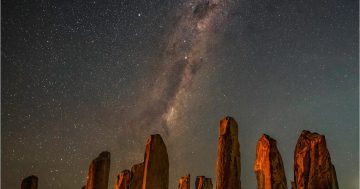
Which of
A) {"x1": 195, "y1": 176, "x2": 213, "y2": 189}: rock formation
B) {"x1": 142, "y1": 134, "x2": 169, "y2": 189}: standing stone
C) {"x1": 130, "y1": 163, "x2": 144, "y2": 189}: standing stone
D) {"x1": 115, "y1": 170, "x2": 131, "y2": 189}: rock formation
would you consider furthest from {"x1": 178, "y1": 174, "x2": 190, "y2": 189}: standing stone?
{"x1": 142, "y1": 134, "x2": 169, "y2": 189}: standing stone

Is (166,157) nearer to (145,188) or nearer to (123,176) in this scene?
(145,188)

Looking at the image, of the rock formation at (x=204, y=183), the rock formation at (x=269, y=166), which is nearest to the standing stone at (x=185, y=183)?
the rock formation at (x=204, y=183)

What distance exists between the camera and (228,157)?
1277 centimetres

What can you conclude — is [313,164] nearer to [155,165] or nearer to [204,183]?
[155,165]

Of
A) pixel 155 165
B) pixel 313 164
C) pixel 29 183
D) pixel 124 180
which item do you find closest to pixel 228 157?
pixel 155 165

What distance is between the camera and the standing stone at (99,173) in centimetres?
1419

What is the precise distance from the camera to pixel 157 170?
1188cm

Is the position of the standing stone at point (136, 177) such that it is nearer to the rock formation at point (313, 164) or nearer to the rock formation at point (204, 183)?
the rock formation at point (204, 183)

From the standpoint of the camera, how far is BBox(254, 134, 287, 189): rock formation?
41.4 feet

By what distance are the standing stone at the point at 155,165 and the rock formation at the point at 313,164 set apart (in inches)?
164

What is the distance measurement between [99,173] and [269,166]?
20.6 ft

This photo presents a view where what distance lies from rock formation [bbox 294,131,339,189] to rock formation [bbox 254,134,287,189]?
2.44 feet

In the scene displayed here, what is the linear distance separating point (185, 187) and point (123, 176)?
5097 mm

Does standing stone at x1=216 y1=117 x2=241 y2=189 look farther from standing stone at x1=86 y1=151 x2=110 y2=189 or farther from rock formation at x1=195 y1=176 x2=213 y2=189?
rock formation at x1=195 y1=176 x2=213 y2=189
